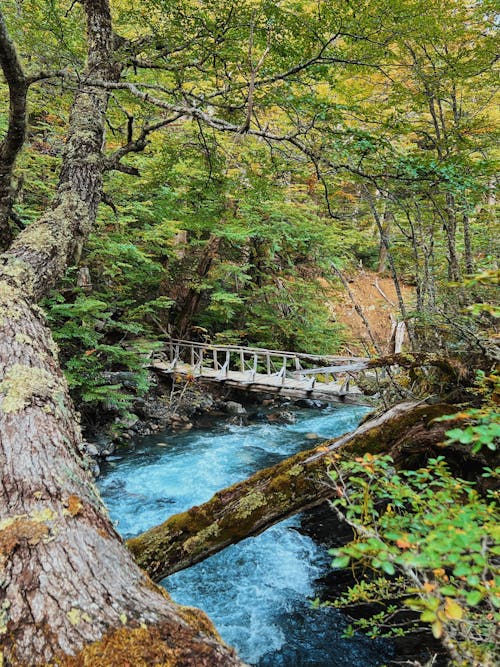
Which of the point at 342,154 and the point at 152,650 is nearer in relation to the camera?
the point at 152,650

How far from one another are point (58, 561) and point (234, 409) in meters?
10.4

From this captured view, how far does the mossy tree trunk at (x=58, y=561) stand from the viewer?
101cm

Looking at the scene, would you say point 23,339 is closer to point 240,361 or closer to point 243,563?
point 243,563

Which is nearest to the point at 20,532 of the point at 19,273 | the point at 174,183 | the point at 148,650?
the point at 148,650

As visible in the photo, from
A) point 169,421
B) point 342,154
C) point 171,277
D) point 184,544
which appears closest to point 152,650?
point 184,544

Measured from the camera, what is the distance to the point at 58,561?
1.21 metres

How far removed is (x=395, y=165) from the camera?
3178mm

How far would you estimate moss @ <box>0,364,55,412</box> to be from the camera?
196cm

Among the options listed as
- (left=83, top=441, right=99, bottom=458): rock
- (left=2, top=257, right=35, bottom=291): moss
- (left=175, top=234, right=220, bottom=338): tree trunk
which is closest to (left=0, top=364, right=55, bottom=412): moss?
(left=2, top=257, right=35, bottom=291): moss

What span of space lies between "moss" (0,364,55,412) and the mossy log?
1.48 m

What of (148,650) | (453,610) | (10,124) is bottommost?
(148,650)

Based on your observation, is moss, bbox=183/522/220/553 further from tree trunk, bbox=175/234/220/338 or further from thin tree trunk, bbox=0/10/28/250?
tree trunk, bbox=175/234/220/338

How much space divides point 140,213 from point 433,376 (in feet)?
27.5

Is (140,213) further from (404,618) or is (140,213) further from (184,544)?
(404,618)
